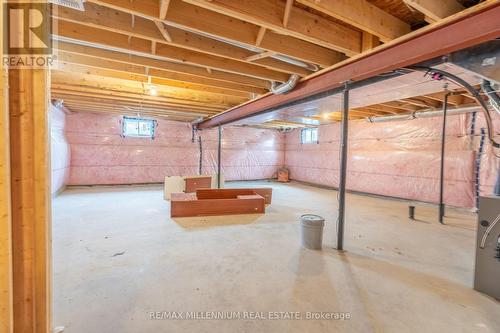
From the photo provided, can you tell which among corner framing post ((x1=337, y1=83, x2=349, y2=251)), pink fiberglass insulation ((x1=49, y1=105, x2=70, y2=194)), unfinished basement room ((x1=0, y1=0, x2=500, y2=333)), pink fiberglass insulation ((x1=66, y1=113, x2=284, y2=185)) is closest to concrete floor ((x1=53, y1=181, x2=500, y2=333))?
unfinished basement room ((x1=0, y1=0, x2=500, y2=333))

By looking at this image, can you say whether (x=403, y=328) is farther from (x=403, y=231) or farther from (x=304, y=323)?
(x=403, y=231)

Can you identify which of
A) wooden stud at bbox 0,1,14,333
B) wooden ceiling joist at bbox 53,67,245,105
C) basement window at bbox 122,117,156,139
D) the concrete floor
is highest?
wooden ceiling joist at bbox 53,67,245,105

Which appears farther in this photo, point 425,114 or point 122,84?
point 425,114

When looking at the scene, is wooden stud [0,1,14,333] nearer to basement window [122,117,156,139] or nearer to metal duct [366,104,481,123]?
metal duct [366,104,481,123]

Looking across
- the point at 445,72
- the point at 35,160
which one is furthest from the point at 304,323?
the point at 445,72

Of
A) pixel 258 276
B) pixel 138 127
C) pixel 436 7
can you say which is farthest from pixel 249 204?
pixel 138 127

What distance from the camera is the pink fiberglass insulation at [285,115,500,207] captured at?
187 inches

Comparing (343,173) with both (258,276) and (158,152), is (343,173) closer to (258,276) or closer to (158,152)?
(258,276)

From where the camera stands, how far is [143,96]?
14.5ft

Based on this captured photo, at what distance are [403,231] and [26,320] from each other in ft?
13.6

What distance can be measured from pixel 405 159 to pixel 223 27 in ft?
18.7

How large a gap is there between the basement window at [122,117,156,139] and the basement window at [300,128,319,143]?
5707 mm

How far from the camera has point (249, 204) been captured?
13.7 ft

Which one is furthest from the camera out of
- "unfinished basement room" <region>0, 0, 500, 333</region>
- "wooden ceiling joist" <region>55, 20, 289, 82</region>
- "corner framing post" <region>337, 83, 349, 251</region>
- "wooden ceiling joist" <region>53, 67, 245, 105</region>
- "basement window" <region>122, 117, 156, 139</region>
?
"basement window" <region>122, 117, 156, 139</region>
